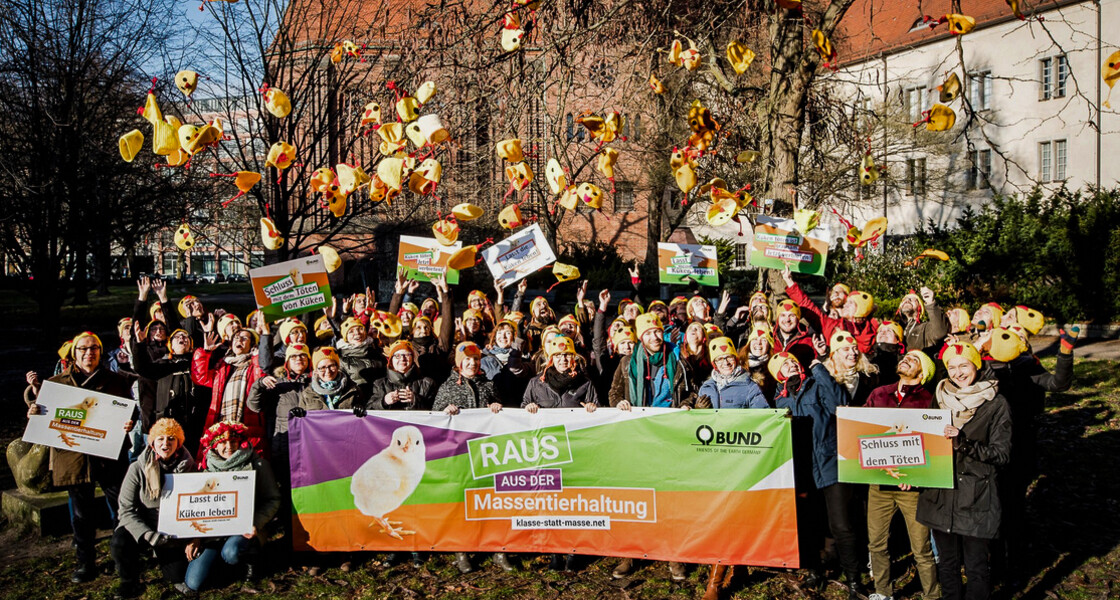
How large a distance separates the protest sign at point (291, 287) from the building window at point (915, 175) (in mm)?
20560

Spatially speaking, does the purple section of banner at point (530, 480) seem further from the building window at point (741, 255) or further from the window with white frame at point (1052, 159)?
the window with white frame at point (1052, 159)

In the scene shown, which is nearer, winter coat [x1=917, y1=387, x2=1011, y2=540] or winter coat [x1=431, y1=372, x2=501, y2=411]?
winter coat [x1=917, y1=387, x2=1011, y2=540]

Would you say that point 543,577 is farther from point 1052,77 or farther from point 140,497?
point 1052,77

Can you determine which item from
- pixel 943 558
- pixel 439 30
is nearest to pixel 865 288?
pixel 439 30

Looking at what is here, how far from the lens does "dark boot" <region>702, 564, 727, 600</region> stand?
5.74 meters

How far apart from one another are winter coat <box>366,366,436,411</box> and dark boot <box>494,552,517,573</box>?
122 cm

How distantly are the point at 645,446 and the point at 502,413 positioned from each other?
41.4 inches

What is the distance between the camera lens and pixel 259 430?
674cm

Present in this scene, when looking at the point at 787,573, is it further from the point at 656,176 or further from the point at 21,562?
the point at 656,176

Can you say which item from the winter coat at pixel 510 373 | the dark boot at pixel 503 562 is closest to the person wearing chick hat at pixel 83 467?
the winter coat at pixel 510 373

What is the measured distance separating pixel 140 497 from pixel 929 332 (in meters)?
6.49

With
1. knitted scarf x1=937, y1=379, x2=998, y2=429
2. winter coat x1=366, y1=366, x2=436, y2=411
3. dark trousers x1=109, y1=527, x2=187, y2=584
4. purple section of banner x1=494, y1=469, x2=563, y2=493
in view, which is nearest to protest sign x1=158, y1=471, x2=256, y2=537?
dark trousers x1=109, y1=527, x2=187, y2=584

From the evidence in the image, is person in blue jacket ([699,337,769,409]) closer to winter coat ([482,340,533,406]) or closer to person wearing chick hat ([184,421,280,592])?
winter coat ([482,340,533,406])

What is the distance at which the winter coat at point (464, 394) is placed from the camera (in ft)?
20.9
